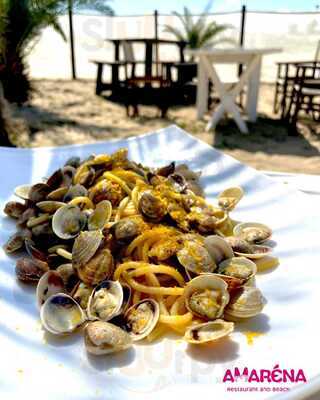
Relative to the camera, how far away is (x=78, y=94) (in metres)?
10.1

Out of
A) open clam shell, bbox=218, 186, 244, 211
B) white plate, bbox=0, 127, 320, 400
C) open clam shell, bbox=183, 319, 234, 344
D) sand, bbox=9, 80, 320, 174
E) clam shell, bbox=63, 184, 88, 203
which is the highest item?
clam shell, bbox=63, 184, 88, 203

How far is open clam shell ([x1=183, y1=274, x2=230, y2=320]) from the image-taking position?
1.55 metres

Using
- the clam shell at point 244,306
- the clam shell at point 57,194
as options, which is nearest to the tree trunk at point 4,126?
the clam shell at point 57,194

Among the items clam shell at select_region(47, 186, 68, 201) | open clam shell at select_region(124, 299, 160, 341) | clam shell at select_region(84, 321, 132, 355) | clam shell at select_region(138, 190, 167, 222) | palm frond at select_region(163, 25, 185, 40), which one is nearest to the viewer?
clam shell at select_region(84, 321, 132, 355)

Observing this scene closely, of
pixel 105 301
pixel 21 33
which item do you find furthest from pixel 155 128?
pixel 105 301

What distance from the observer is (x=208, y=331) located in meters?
1.48

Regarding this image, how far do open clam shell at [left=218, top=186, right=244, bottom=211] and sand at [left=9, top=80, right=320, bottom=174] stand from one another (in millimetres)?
2828

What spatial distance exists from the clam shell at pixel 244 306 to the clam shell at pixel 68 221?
2.89 feet

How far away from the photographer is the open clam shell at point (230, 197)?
2480 mm

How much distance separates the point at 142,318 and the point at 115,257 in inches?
16.7

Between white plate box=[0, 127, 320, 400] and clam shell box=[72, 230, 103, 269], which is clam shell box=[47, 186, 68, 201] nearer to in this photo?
white plate box=[0, 127, 320, 400]

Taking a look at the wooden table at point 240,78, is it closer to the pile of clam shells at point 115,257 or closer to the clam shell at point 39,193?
the pile of clam shells at point 115,257

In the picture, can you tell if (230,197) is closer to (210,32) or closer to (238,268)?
(238,268)

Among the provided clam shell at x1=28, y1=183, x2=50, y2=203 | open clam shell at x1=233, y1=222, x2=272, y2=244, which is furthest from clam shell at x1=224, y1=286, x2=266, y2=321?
clam shell at x1=28, y1=183, x2=50, y2=203
